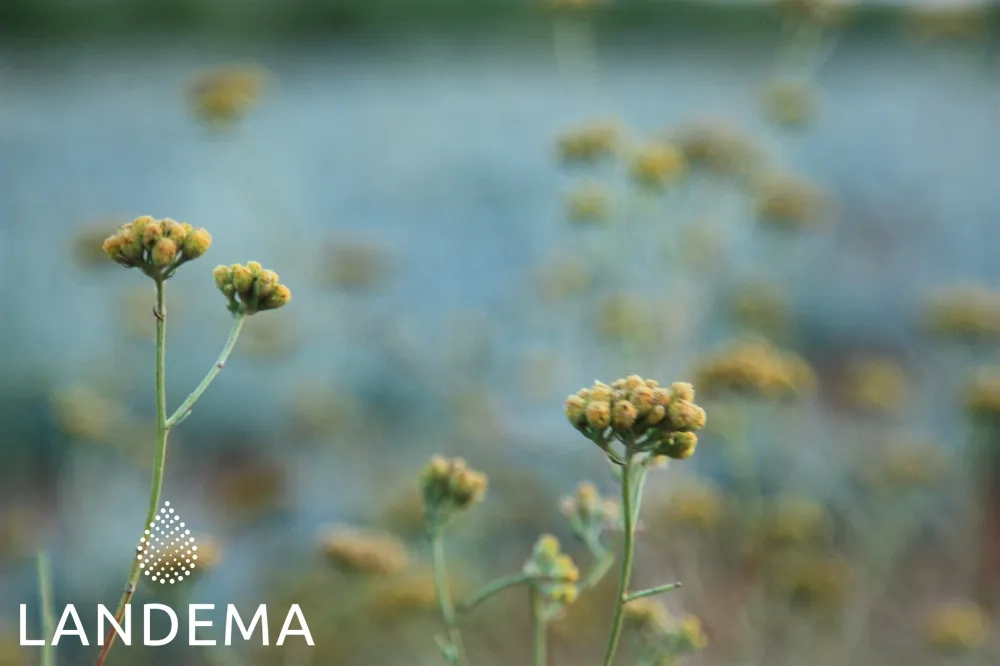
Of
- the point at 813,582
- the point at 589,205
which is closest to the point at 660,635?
the point at 813,582

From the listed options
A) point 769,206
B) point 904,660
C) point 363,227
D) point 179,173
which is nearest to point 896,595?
point 904,660

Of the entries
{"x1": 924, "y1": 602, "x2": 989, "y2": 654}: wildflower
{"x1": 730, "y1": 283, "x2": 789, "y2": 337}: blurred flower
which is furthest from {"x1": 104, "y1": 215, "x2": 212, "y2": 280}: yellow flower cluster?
{"x1": 730, "y1": 283, "x2": 789, "y2": 337}: blurred flower

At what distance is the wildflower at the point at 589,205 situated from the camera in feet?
6.11

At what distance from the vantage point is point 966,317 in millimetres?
2057

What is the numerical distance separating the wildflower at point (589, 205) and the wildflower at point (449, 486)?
1010 millimetres

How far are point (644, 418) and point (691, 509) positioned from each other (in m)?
1.03

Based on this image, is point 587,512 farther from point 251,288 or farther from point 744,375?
point 744,375

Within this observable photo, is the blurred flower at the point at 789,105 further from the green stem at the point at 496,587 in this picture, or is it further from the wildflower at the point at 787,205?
the green stem at the point at 496,587

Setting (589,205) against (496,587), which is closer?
(496,587)

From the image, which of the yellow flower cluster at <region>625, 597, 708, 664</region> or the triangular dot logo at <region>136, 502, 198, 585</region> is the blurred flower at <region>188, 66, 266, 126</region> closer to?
the triangular dot logo at <region>136, 502, 198, 585</region>

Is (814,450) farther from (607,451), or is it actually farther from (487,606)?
(607,451)

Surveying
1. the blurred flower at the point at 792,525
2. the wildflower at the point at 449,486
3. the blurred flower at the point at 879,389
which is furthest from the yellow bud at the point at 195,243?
the blurred flower at the point at 879,389

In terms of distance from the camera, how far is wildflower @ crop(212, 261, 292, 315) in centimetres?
77

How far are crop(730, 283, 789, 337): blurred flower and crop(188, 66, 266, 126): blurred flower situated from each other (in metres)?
1.12
